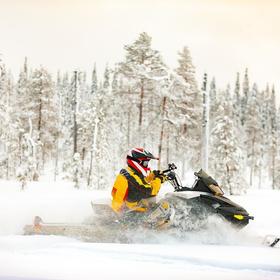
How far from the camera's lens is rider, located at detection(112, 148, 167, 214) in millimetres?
7328

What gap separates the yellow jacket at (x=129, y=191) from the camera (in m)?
7.32

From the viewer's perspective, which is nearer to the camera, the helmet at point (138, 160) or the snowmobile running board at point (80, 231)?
the snowmobile running board at point (80, 231)

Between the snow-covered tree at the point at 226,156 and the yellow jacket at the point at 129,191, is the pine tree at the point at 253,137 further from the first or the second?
the yellow jacket at the point at 129,191

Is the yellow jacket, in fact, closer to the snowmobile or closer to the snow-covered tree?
the snowmobile

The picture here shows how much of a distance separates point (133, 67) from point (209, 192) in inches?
887

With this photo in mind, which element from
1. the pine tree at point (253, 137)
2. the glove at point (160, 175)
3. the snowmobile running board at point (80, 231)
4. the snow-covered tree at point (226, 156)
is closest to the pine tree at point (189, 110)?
the snow-covered tree at point (226, 156)

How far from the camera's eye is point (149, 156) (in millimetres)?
7527

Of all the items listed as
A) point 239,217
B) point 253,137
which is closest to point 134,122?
point 253,137

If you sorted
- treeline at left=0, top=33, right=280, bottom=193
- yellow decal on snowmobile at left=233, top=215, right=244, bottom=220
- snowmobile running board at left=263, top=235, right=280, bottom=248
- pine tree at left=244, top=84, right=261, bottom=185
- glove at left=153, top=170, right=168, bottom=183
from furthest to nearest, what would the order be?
pine tree at left=244, top=84, right=261, bottom=185, treeline at left=0, top=33, right=280, bottom=193, glove at left=153, top=170, right=168, bottom=183, yellow decal on snowmobile at left=233, top=215, right=244, bottom=220, snowmobile running board at left=263, top=235, right=280, bottom=248

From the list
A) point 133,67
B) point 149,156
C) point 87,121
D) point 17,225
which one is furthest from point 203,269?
point 87,121

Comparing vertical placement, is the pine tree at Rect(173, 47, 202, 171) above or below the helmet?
above

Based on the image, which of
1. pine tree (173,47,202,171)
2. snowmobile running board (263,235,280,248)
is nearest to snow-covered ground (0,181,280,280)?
snowmobile running board (263,235,280,248)

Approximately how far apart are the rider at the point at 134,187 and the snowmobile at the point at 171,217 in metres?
0.11

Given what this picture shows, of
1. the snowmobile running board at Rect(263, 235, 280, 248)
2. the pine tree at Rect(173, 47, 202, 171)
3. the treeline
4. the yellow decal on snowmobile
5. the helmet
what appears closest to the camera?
the snowmobile running board at Rect(263, 235, 280, 248)
